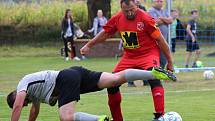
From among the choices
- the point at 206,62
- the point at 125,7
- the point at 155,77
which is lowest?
the point at 206,62

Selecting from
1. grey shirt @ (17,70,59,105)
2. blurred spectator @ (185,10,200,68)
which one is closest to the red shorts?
grey shirt @ (17,70,59,105)

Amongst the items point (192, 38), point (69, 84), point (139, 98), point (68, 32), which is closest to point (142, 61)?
point (69, 84)

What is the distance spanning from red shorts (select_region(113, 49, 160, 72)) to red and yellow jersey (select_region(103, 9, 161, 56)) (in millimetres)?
66

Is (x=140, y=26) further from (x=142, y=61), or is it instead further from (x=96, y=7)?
(x=96, y=7)

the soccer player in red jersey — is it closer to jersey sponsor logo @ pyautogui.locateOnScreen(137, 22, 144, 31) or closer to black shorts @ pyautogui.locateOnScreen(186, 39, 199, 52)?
jersey sponsor logo @ pyautogui.locateOnScreen(137, 22, 144, 31)

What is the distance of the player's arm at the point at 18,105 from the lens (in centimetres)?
988

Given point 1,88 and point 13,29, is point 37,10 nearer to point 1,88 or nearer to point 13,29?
point 13,29

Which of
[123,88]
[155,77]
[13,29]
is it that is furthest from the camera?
[13,29]

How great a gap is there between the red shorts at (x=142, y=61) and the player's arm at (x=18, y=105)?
2.11 metres

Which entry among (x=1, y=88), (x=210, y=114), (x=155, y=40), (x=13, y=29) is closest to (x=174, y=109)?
(x=210, y=114)

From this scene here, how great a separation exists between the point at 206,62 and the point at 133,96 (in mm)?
10240

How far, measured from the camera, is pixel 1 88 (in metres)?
17.7

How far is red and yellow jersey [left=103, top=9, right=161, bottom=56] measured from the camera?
1136 cm

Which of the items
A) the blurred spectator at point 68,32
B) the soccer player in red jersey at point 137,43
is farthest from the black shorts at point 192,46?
Answer: the soccer player in red jersey at point 137,43
